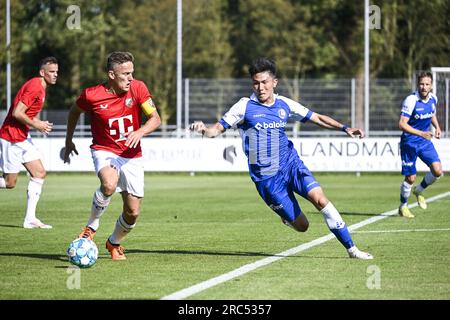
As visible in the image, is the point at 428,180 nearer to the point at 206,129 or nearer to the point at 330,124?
the point at 330,124

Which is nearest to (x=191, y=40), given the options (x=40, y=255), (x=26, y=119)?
(x=26, y=119)

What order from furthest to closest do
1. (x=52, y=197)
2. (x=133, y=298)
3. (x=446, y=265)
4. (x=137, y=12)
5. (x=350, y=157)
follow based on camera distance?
(x=137, y=12) < (x=350, y=157) < (x=52, y=197) < (x=446, y=265) < (x=133, y=298)

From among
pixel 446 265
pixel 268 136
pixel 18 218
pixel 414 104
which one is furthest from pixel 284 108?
pixel 18 218

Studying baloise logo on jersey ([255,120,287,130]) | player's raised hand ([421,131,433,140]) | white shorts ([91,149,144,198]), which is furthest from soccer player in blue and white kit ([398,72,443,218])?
white shorts ([91,149,144,198])

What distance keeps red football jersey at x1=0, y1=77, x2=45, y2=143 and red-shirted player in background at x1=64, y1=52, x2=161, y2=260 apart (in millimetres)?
3531

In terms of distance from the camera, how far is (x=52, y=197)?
A: 2197cm

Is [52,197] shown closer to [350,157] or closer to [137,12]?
[350,157]

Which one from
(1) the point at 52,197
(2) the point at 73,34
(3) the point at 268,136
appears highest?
(2) the point at 73,34

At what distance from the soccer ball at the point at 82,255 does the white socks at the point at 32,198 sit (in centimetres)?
520

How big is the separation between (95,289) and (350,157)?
2288cm

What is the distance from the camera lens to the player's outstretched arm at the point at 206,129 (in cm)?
982

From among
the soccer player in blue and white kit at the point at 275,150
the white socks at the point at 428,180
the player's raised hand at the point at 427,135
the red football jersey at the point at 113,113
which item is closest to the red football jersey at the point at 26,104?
the red football jersey at the point at 113,113

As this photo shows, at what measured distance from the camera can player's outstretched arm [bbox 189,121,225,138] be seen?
9.82 meters

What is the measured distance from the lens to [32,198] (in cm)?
1507
